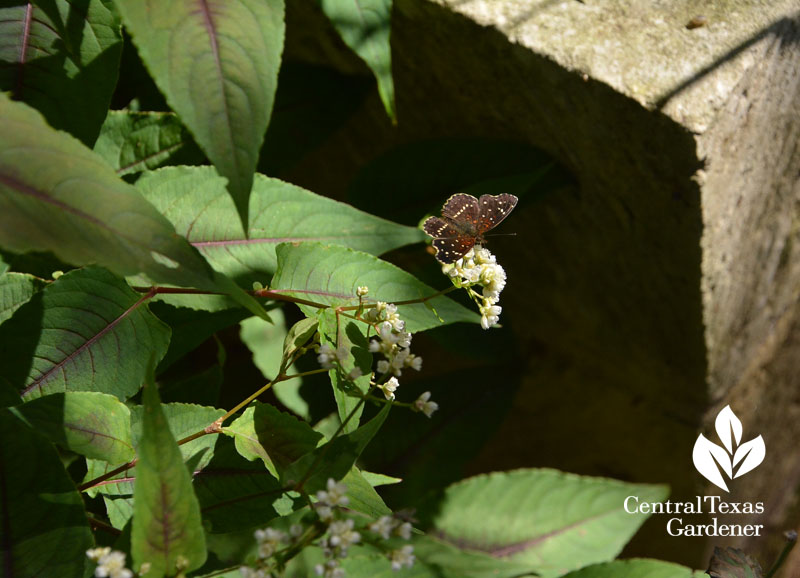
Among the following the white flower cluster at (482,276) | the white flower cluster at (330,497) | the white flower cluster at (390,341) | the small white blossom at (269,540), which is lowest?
the small white blossom at (269,540)

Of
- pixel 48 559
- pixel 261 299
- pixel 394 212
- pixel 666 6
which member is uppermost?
pixel 666 6

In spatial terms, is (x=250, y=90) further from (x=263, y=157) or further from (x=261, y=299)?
(x=263, y=157)

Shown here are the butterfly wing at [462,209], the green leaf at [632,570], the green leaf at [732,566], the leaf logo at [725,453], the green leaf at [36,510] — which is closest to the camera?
the green leaf at [36,510]

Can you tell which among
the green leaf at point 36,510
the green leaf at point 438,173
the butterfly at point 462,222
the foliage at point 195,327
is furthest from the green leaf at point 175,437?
the green leaf at point 438,173

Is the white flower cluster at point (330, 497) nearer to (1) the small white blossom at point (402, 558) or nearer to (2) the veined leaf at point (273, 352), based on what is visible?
(1) the small white blossom at point (402, 558)

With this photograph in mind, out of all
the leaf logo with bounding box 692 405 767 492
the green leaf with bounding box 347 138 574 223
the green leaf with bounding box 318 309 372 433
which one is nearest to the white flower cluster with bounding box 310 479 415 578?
the green leaf with bounding box 318 309 372 433

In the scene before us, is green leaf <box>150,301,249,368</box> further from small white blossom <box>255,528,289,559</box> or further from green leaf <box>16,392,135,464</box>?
small white blossom <box>255,528,289,559</box>

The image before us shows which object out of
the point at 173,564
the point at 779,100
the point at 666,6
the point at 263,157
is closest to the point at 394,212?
the point at 263,157
